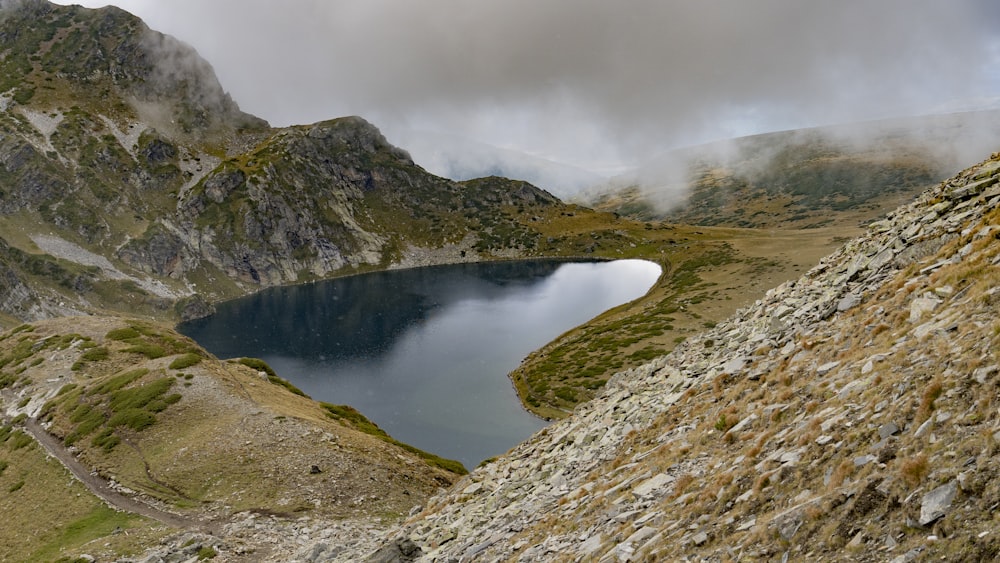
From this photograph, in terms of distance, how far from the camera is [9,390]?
61719mm

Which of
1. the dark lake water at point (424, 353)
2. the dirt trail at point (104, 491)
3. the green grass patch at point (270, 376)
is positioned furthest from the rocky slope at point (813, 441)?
the dark lake water at point (424, 353)

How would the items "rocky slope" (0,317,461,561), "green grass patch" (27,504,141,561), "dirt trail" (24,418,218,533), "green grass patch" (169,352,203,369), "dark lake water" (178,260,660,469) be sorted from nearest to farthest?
"green grass patch" (27,504,141,561), "rocky slope" (0,317,461,561), "dirt trail" (24,418,218,533), "green grass patch" (169,352,203,369), "dark lake water" (178,260,660,469)

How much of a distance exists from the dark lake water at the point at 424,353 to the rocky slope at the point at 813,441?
5760 cm

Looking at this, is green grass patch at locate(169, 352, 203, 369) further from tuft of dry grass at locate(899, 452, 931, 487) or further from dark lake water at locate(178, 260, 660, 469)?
tuft of dry grass at locate(899, 452, 931, 487)

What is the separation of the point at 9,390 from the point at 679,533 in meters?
81.9

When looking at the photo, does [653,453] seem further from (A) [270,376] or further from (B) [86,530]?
(A) [270,376]

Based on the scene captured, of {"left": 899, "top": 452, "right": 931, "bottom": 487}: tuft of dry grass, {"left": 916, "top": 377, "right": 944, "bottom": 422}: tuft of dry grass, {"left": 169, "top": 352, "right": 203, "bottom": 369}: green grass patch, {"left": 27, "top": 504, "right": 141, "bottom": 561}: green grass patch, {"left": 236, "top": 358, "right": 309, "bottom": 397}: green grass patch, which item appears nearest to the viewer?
{"left": 899, "top": 452, "right": 931, "bottom": 487}: tuft of dry grass

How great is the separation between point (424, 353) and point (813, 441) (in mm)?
124896

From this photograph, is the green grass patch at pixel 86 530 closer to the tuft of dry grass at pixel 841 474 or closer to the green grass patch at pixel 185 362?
the green grass patch at pixel 185 362

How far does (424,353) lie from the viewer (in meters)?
133

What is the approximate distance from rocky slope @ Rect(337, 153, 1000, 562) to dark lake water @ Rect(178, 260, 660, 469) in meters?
57.6

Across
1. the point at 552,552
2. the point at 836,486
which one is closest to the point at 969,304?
the point at 836,486

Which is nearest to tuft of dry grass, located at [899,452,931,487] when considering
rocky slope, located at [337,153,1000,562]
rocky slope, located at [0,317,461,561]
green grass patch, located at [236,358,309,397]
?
rocky slope, located at [337,153,1000,562]

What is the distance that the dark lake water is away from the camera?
297 ft
